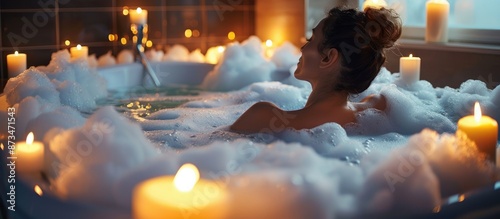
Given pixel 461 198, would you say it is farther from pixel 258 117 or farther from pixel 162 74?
pixel 162 74

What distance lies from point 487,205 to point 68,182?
2.56 ft

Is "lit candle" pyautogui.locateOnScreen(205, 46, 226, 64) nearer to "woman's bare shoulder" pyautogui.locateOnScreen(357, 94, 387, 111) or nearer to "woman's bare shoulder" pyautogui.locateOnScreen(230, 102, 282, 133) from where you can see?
"woman's bare shoulder" pyautogui.locateOnScreen(357, 94, 387, 111)

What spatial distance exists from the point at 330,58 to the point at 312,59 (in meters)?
0.07

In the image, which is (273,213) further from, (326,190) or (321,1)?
(321,1)

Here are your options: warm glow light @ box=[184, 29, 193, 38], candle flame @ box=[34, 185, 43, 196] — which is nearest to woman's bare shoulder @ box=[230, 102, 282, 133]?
candle flame @ box=[34, 185, 43, 196]

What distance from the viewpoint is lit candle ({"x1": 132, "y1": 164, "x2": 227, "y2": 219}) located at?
2.98 ft

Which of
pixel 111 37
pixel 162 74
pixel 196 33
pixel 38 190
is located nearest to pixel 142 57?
pixel 162 74

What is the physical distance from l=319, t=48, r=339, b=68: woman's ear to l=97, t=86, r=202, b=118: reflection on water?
87 cm

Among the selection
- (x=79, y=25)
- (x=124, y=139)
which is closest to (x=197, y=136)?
(x=124, y=139)

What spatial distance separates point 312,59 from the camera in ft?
6.65

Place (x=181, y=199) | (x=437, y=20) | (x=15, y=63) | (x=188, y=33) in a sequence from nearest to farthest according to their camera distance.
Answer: (x=181, y=199) < (x=15, y=63) < (x=437, y=20) < (x=188, y=33)

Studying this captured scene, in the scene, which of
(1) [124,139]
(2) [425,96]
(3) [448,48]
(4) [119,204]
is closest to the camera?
(4) [119,204]

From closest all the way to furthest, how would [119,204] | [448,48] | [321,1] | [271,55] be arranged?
[119,204]
[448,48]
[271,55]
[321,1]

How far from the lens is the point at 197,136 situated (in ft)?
6.56
